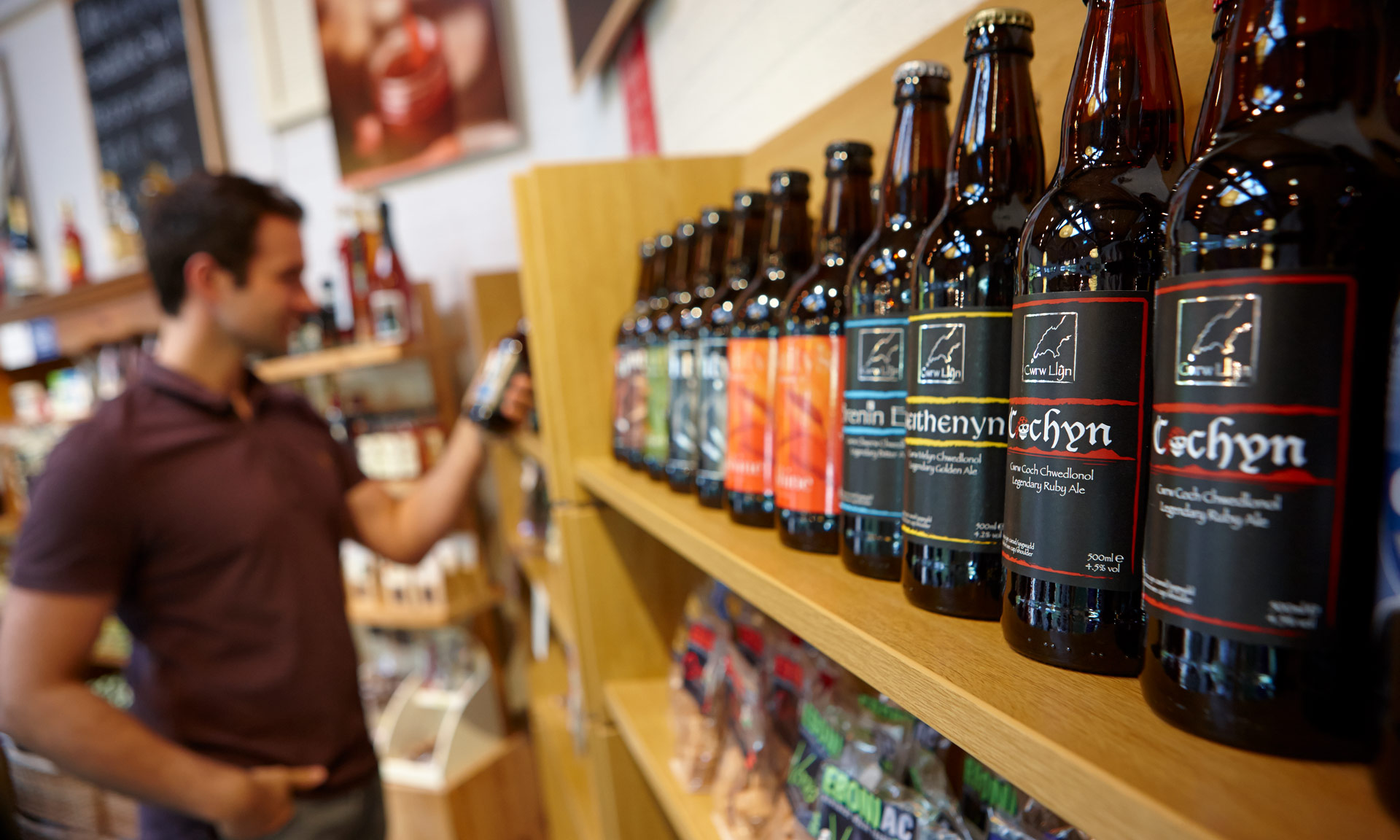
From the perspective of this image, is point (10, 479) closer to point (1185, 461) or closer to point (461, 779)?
point (461, 779)

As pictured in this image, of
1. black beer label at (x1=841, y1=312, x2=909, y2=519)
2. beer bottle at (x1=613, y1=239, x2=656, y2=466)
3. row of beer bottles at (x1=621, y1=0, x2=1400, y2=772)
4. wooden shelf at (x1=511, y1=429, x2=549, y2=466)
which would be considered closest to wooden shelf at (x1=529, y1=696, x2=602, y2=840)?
wooden shelf at (x1=511, y1=429, x2=549, y2=466)

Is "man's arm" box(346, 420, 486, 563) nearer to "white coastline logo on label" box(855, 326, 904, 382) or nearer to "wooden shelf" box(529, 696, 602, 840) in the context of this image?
"wooden shelf" box(529, 696, 602, 840)

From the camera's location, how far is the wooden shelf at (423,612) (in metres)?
2.61

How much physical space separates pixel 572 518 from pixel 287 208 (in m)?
1.15

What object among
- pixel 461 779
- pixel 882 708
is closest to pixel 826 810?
pixel 882 708

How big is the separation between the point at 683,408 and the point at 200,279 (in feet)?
4.22

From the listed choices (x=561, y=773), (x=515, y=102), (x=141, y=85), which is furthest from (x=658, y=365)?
(x=141, y=85)

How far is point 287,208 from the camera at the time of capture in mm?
1809

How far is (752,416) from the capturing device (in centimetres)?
79

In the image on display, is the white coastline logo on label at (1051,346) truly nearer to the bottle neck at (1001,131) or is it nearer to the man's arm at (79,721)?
the bottle neck at (1001,131)

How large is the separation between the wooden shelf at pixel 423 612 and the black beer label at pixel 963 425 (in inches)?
95.8

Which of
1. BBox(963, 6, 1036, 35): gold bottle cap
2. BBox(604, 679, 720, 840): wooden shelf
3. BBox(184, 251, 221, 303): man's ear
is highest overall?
BBox(963, 6, 1036, 35): gold bottle cap

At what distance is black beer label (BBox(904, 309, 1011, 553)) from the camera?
48 cm

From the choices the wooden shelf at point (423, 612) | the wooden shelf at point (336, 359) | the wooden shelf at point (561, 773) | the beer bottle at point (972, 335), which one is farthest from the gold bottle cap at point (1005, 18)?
the wooden shelf at point (423, 612)
